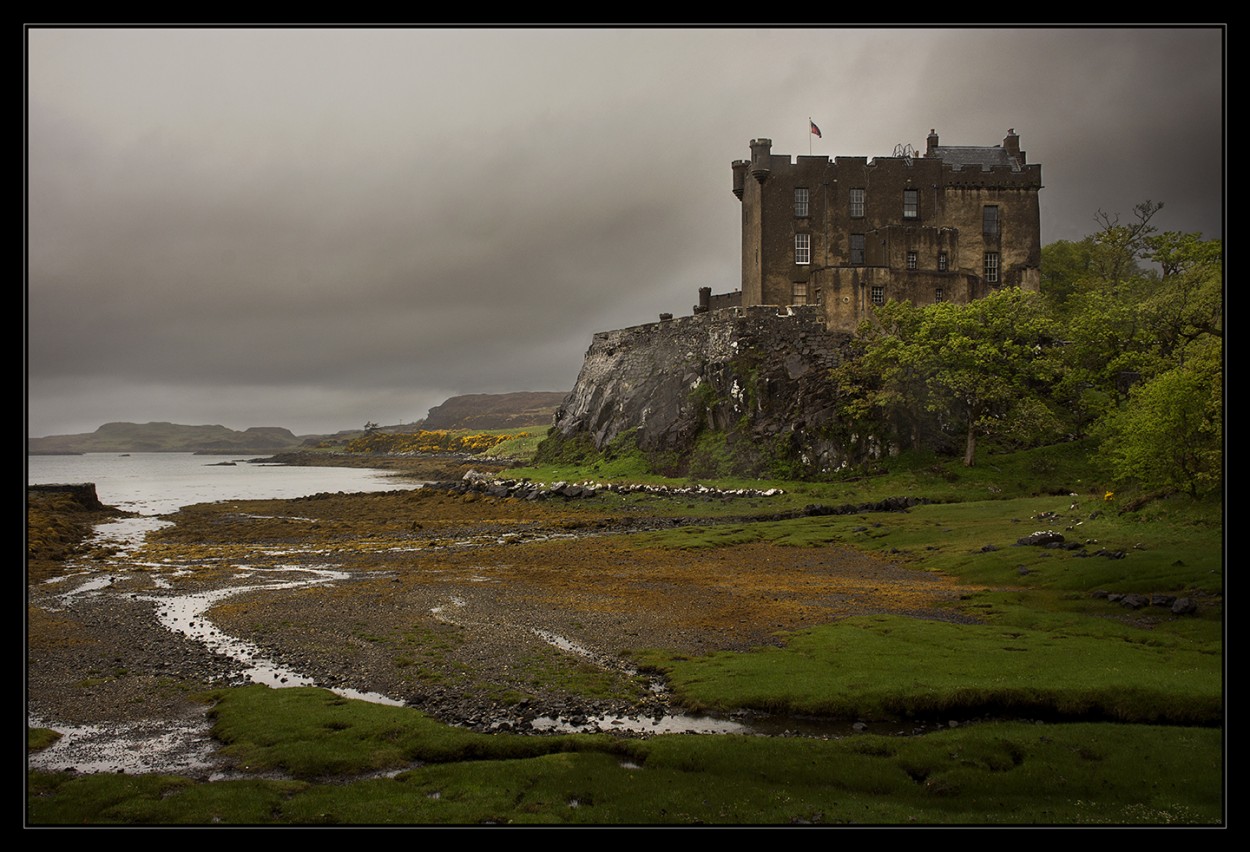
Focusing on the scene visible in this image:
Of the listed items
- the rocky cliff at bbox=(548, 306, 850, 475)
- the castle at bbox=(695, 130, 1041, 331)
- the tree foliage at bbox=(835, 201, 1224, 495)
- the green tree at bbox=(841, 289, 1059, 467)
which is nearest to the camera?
the tree foliage at bbox=(835, 201, 1224, 495)

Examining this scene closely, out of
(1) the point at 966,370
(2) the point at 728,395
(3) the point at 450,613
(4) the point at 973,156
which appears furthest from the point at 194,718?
(4) the point at 973,156

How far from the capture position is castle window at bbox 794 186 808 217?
70.2 m

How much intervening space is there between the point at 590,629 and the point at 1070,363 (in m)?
46.9

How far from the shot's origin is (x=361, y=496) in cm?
7438

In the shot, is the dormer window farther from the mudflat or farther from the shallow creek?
the shallow creek

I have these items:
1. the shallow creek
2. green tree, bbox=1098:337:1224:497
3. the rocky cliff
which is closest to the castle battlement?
the rocky cliff

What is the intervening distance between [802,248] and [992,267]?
17106 millimetres

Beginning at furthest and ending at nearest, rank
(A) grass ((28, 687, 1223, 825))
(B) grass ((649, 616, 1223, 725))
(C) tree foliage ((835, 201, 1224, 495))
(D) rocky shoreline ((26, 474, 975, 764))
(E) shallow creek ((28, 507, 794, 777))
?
(C) tree foliage ((835, 201, 1224, 495)), (D) rocky shoreline ((26, 474, 975, 764)), (B) grass ((649, 616, 1223, 725)), (E) shallow creek ((28, 507, 794, 777)), (A) grass ((28, 687, 1223, 825))

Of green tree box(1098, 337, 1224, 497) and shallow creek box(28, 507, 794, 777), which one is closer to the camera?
shallow creek box(28, 507, 794, 777)

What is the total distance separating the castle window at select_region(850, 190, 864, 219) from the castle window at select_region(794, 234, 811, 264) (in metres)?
4.64

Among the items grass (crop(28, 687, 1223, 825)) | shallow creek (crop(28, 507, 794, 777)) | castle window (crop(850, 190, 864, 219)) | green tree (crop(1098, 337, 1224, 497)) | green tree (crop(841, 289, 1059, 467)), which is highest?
castle window (crop(850, 190, 864, 219))

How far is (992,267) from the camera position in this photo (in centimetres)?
7006
